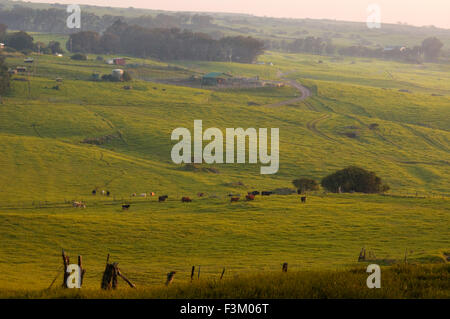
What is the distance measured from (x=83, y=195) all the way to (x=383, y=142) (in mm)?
70564

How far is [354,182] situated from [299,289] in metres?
62.5

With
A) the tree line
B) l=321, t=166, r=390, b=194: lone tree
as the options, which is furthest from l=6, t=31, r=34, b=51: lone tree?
l=321, t=166, r=390, b=194: lone tree

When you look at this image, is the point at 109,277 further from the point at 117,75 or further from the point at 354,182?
the point at 117,75

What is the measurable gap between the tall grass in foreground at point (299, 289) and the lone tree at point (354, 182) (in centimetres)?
5881

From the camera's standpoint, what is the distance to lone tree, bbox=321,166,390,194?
3044 inches

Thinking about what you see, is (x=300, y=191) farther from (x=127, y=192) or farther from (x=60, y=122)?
(x=60, y=122)

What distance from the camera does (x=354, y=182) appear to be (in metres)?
77.8

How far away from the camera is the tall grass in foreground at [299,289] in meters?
17.2

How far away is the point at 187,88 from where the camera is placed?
157 m

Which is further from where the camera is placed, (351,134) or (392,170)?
(351,134)

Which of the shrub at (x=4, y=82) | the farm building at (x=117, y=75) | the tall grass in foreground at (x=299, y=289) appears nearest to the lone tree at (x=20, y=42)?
the farm building at (x=117, y=75)

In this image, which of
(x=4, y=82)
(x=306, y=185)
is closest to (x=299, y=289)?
(x=306, y=185)
